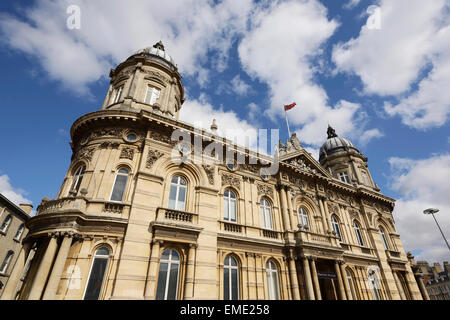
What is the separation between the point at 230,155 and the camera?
18.7 m

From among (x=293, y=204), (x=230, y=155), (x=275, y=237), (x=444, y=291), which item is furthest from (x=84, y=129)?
(x=444, y=291)

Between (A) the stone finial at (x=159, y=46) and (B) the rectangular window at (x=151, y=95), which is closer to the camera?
(B) the rectangular window at (x=151, y=95)

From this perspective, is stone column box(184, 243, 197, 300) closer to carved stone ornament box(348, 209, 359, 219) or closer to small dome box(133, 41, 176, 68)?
small dome box(133, 41, 176, 68)

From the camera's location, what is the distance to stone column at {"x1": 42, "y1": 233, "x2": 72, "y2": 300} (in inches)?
402

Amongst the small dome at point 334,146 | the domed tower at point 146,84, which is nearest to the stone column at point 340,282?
the domed tower at point 146,84

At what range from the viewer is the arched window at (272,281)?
15.5 m

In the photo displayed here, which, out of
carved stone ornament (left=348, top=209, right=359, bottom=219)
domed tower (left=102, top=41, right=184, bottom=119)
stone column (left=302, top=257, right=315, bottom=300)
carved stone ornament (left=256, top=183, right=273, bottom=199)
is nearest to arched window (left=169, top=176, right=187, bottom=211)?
carved stone ornament (left=256, top=183, right=273, bottom=199)

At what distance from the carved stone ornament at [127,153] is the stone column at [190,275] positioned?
6.81 m

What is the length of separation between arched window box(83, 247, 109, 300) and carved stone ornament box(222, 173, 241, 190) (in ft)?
28.9

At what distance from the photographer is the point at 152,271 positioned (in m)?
12.0

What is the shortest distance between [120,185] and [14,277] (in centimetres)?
634

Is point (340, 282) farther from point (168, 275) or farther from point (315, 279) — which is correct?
point (168, 275)

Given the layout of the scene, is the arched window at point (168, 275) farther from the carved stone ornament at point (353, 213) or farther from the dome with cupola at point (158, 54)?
the carved stone ornament at point (353, 213)

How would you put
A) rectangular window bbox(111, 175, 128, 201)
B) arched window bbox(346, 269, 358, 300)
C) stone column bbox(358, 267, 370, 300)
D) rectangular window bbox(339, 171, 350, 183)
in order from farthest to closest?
1. rectangular window bbox(339, 171, 350, 183)
2. stone column bbox(358, 267, 370, 300)
3. arched window bbox(346, 269, 358, 300)
4. rectangular window bbox(111, 175, 128, 201)
